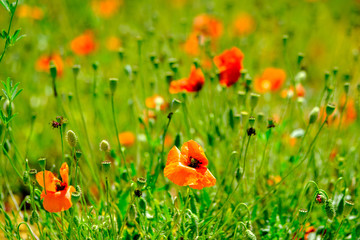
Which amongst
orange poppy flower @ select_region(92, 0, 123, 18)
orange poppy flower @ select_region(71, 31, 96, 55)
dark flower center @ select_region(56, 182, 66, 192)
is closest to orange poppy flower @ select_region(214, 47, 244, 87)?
dark flower center @ select_region(56, 182, 66, 192)

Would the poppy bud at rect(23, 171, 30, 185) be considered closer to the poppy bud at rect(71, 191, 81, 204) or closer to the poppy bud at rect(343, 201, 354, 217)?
the poppy bud at rect(71, 191, 81, 204)

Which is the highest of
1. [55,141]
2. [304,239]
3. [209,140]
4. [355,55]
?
[355,55]

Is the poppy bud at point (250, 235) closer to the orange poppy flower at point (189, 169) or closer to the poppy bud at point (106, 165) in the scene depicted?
the orange poppy flower at point (189, 169)

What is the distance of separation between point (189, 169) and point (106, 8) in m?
3.30

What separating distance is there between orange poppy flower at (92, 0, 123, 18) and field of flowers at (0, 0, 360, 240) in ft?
0.05

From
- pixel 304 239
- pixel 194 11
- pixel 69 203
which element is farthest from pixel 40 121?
pixel 194 11

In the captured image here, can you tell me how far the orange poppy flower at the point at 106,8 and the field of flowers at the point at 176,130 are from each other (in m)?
0.01

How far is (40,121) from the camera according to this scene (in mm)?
3049

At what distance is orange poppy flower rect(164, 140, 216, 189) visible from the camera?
4.64ft

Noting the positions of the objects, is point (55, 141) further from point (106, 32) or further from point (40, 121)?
point (106, 32)

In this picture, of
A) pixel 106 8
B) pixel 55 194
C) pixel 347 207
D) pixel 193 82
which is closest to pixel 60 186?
pixel 55 194

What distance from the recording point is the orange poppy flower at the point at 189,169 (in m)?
1.41

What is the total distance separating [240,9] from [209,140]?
3709 mm

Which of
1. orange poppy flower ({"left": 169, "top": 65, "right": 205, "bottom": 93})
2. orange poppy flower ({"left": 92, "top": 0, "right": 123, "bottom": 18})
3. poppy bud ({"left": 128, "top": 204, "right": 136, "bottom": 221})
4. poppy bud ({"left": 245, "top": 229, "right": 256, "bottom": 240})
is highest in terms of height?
orange poppy flower ({"left": 92, "top": 0, "right": 123, "bottom": 18})
